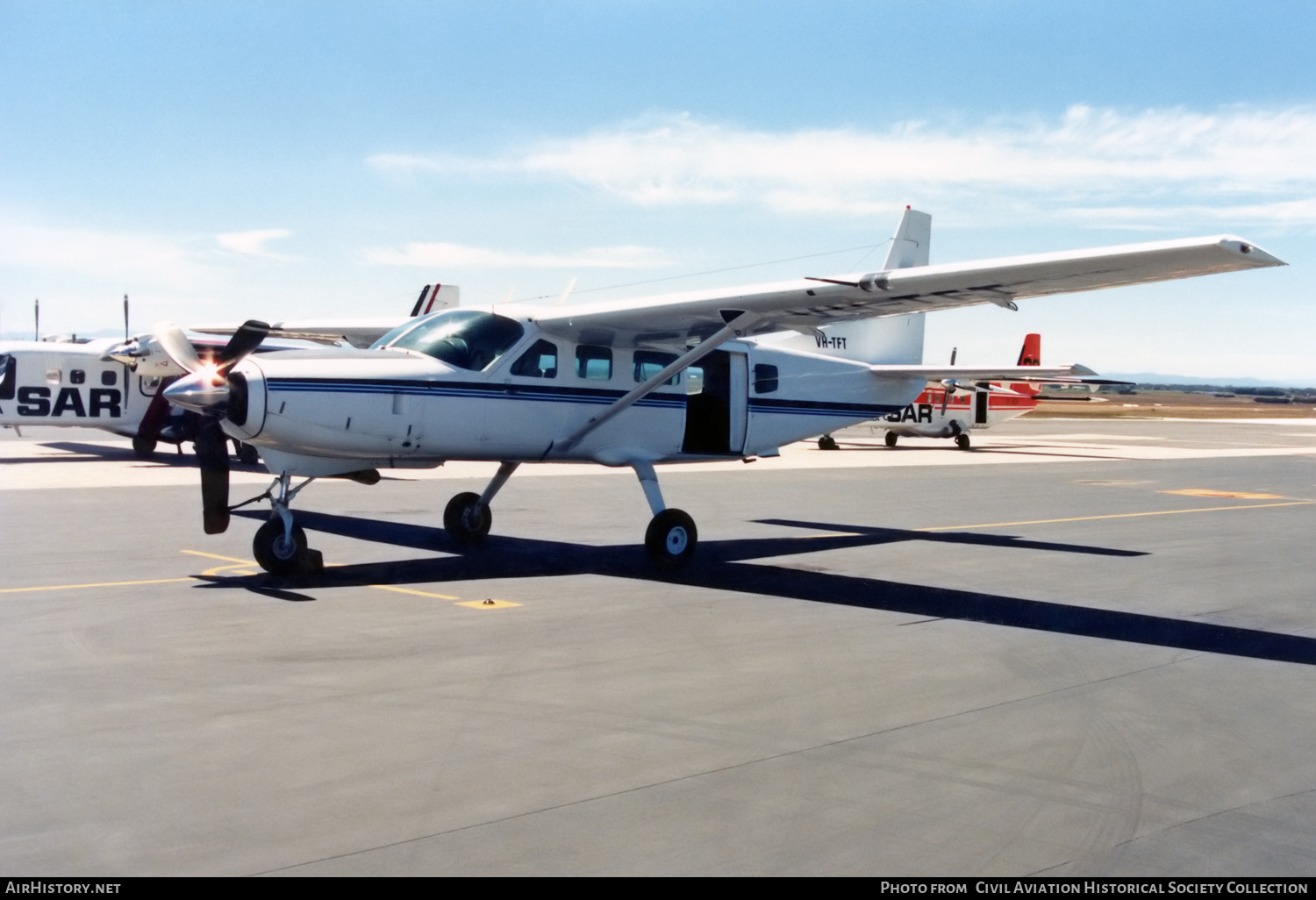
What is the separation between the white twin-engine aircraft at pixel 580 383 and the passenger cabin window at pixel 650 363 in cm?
2

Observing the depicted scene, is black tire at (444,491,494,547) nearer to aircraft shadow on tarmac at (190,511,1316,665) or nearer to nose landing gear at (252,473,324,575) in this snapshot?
aircraft shadow on tarmac at (190,511,1316,665)

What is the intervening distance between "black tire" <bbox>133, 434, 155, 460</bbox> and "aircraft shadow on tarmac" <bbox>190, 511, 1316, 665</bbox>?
483 inches

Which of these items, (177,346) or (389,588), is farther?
(177,346)

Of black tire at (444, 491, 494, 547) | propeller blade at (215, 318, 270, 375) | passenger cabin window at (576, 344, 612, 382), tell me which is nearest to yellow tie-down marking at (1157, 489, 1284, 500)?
passenger cabin window at (576, 344, 612, 382)

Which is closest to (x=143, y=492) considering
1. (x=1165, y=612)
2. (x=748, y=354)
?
(x=748, y=354)

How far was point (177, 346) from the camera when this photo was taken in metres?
11.6

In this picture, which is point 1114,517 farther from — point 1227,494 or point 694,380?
point 694,380

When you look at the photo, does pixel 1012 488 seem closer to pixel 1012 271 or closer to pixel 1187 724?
pixel 1012 271

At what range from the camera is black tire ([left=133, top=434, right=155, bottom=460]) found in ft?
87.7

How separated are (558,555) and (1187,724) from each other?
762cm

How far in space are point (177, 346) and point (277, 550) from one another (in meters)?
2.57

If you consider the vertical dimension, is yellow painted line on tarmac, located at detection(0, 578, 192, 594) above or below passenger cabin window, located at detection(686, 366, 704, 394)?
below

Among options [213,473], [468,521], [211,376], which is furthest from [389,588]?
[468,521]

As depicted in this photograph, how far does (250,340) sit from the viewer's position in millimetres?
10742
